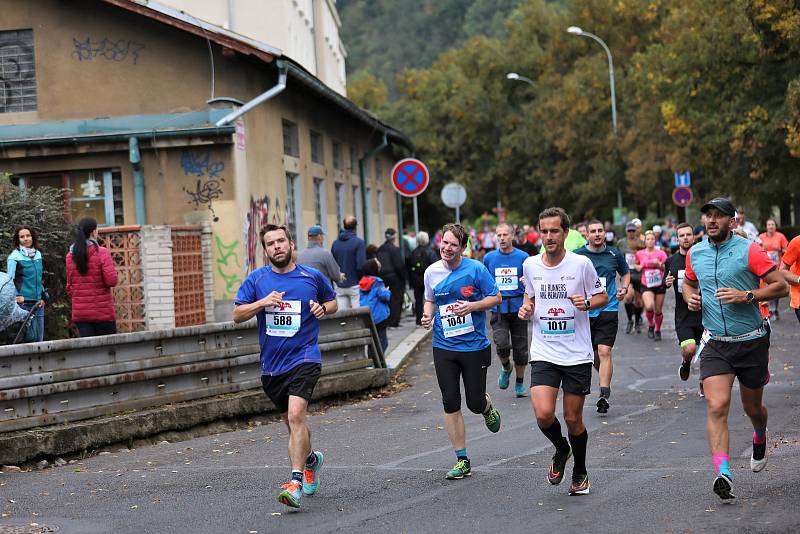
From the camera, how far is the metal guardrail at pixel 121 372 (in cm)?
1048

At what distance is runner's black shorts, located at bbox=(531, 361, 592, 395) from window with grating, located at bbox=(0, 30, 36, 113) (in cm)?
1421

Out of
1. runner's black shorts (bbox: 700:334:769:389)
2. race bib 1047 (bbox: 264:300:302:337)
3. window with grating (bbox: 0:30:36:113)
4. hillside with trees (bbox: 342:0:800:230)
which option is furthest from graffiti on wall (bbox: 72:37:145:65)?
hillside with trees (bbox: 342:0:800:230)

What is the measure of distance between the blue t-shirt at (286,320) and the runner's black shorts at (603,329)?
16.2 ft

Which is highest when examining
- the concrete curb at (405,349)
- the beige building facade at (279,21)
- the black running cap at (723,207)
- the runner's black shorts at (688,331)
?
the beige building facade at (279,21)

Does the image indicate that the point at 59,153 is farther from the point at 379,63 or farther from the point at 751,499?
the point at 379,63

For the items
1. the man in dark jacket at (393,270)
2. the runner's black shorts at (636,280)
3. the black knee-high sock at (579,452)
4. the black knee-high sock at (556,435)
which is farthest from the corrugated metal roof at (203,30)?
the black knee-high sock at (579,452)

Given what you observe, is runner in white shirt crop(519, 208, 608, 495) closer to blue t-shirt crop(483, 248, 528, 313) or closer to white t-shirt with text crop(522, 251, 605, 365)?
white t-shirt with text crop(522, 251, 605, 365)

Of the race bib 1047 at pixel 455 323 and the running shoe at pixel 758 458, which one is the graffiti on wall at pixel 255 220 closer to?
the race bib 1047 at pixel 455 323

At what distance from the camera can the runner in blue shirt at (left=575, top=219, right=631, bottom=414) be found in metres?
12.8

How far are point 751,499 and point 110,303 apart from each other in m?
8.03

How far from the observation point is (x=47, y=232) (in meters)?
15.4

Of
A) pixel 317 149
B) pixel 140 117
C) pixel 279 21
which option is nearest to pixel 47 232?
pixel 140 117

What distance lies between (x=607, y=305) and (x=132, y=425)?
4923 millimetres

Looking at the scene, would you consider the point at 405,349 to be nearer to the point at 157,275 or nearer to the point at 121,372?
the point at 157,275
